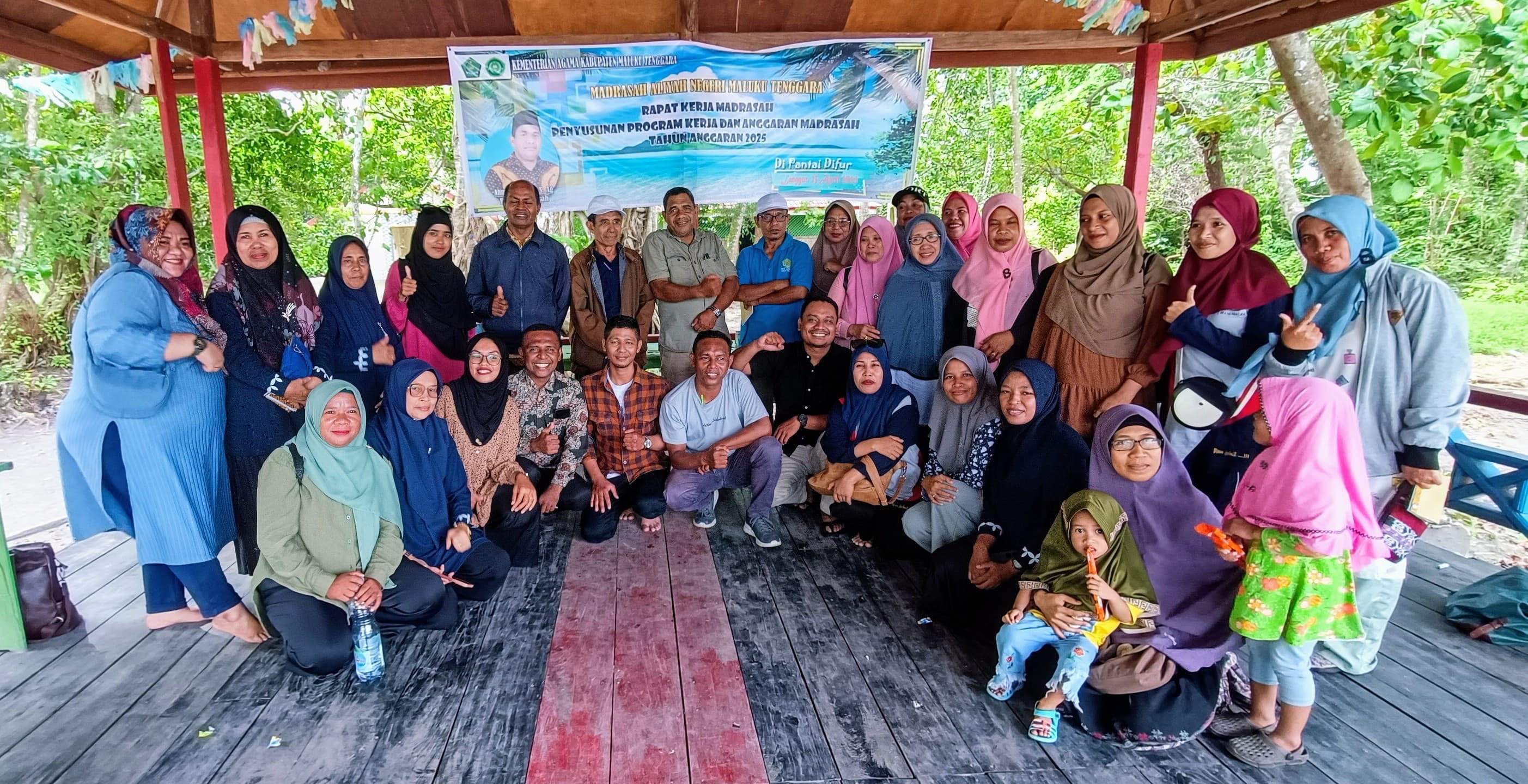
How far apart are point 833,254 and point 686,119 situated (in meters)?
1.27

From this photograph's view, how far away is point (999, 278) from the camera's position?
3566mm

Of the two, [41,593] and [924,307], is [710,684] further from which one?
[41,593]

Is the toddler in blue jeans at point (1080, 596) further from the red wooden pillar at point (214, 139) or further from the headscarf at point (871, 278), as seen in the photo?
A: the red wooden pillar at point (214, 139)

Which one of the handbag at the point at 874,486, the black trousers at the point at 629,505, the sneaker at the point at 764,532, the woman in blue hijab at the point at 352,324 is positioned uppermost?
the woman in blue hijab at the point at 352,324

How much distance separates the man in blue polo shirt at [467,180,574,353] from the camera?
404cm

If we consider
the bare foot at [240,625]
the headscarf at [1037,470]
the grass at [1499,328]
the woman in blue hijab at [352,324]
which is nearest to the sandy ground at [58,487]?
the grass at [1499,328]

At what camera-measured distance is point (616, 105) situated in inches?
180

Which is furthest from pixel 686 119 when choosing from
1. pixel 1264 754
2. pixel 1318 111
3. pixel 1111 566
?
pixel 1264 754

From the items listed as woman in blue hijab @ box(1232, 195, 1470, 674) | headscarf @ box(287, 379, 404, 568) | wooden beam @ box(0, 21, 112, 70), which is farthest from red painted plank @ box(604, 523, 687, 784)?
wooden beam @ box(0, 21, 112, 70)

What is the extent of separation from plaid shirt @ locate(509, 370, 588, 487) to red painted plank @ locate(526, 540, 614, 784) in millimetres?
547

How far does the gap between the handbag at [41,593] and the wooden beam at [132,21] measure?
2.30 metres

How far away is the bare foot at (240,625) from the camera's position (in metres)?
2.78

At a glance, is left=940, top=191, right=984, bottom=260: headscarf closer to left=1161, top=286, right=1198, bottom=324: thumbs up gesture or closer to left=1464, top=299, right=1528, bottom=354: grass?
left=1161, top=286, right=1198, bottom=324: thumbs up gesture

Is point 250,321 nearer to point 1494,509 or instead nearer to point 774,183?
point 774,183
